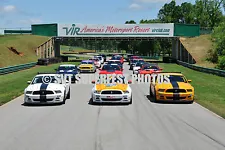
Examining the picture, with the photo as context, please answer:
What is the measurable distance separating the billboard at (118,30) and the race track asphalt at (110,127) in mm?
51954

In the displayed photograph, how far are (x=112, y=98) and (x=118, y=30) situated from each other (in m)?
52.4

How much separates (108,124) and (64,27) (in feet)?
189

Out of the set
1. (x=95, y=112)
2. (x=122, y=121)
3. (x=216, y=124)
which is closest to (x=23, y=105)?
(x=95, y=112)

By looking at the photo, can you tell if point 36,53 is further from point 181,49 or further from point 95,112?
point 95,112

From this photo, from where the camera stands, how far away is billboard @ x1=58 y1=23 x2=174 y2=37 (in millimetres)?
65812

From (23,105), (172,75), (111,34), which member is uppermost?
(111,34)

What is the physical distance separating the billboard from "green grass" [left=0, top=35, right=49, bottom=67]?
659 cm

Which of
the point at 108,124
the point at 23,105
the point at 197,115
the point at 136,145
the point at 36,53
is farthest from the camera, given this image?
the point at 36,53

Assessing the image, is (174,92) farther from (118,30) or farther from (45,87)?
Result: (118,30)

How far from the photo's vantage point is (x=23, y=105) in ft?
48.7

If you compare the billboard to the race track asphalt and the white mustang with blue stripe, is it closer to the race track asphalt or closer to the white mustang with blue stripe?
the white mustang with blue stripe

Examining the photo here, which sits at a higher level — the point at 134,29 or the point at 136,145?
A: the point at 134,29
